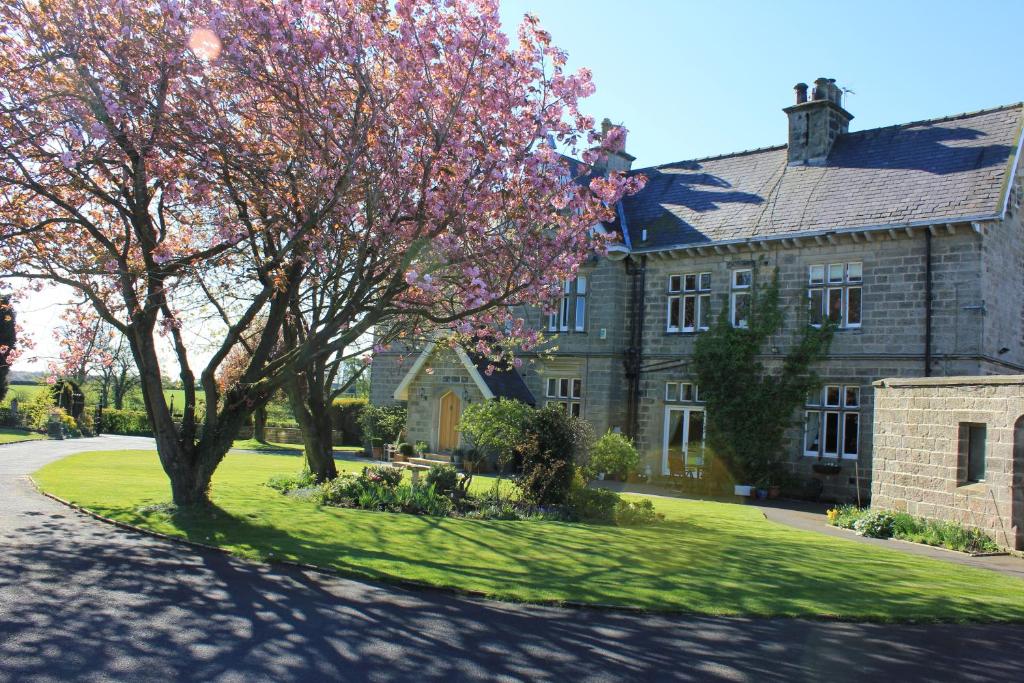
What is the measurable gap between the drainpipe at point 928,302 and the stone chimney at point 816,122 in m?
5.30

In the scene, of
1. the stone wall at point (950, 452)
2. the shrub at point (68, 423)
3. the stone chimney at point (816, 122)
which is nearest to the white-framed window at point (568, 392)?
the stone chimney at point (816, 122)

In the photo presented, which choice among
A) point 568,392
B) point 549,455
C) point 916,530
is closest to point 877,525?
point 916,530

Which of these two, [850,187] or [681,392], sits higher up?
[850,187]

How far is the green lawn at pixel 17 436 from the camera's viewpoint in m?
31.4

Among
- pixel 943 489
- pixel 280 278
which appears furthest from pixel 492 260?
pixel 943 489

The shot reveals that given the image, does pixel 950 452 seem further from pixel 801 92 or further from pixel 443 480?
pixel 801 92

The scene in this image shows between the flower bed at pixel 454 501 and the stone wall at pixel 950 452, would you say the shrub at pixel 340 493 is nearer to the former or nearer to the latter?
the flower bed at pixel 454 501

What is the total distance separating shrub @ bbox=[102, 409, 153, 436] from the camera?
47.0 m

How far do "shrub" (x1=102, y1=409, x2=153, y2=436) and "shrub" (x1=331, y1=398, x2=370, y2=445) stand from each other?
538 inches

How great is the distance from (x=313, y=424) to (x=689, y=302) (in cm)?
1222

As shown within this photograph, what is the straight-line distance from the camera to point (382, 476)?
16.4 metres

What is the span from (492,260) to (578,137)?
86.5 inches

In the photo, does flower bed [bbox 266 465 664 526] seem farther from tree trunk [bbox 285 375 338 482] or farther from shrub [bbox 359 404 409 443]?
shrub [bbox 359 404 409 443]

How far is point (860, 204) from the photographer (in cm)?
2164
